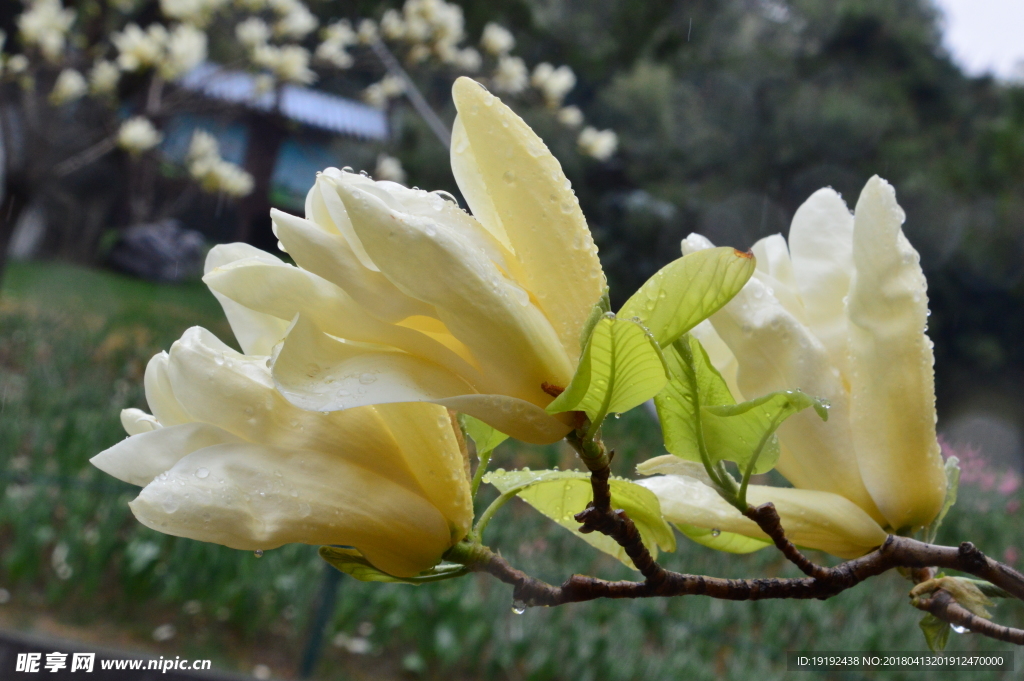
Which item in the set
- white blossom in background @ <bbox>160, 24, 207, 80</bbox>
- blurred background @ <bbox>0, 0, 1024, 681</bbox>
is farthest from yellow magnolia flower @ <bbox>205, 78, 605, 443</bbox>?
white blossom in background @ <bbox>160, 24, 207, 80</bbox>

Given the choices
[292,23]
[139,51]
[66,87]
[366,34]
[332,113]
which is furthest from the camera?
[332,113]

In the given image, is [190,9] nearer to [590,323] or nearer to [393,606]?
[393,606]

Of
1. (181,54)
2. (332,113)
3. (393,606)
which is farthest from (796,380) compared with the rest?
(332,113)

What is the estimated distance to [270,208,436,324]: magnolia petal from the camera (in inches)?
8.2

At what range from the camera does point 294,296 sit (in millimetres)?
215

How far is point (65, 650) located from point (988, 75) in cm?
658

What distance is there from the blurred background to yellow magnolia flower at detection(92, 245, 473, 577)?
1.87 feet

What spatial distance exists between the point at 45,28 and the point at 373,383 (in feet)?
7.71

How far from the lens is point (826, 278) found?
1.06 feet

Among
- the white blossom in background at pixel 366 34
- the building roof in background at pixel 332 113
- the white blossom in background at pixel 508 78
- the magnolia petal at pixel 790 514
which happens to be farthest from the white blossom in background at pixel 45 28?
the magnolia petal at pixel 790 514

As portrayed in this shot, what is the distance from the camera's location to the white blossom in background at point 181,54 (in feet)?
6.65

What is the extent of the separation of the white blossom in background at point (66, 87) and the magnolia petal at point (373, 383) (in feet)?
7.52

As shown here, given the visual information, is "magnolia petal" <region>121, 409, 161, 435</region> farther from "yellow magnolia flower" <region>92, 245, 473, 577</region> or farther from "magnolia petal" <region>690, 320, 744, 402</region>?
"magnolia petal" <region>690, 320, 744, 402</region>

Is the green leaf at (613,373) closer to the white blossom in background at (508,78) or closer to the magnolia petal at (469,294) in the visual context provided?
the magnolia petal at (469,294)
